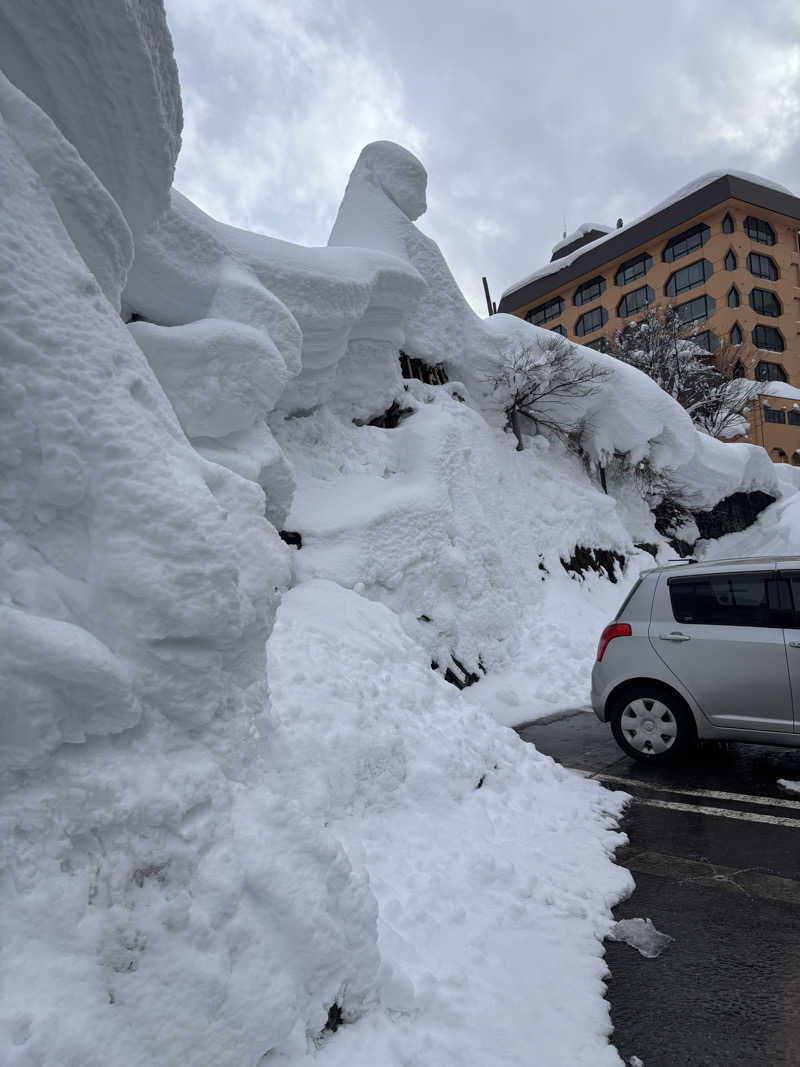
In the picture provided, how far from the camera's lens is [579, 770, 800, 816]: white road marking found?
425 cm

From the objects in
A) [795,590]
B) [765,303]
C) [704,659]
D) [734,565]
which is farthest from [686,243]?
[704,659]

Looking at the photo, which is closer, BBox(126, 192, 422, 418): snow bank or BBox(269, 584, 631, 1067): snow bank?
BBox(269, 584, 631, 1067): snow bank

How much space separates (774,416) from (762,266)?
10876mm

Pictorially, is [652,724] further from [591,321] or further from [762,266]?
[591,321]

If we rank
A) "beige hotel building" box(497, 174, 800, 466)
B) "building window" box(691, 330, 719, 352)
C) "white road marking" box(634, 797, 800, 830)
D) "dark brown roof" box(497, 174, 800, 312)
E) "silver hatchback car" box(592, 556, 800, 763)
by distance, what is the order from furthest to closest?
"dark brown roof" box(497, 174, 800, 312), "building window" box(691, 330, 719, 352), "beige hotel building" box(497, 174, 800, 466), "silver hatchback car" box(592, 556, 800, 763), "white road marking" box(634, 797, 800, 830)

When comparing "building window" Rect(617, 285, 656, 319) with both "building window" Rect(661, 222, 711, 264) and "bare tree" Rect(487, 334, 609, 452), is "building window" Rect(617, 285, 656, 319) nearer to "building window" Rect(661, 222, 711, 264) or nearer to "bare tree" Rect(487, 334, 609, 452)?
"building window" Rect(661, 222, 711, 264)

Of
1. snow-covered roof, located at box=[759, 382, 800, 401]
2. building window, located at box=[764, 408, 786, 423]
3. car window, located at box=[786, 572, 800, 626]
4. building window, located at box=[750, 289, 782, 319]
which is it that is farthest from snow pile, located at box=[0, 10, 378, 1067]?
building window, located at box=[750, 289, 782, 319]

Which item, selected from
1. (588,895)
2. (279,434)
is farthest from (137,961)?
(279,434)

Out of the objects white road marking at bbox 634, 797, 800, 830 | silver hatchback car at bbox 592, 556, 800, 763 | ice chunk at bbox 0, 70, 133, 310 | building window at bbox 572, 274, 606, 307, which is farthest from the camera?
building window at bbox 572, 274, 606, 307

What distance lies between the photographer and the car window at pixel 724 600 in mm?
4914

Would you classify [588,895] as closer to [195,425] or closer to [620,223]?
[195,425]

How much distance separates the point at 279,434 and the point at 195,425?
3.06 meters

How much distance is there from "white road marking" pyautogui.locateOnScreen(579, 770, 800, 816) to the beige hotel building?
112ft

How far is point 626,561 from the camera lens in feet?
46.2
